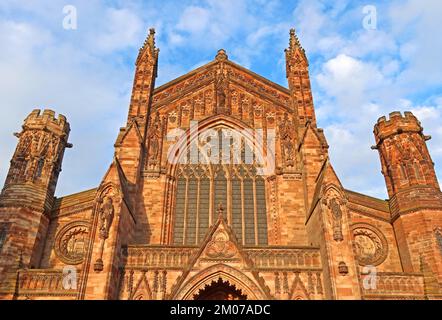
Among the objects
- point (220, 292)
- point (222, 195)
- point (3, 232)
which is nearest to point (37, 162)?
point (3, 232)

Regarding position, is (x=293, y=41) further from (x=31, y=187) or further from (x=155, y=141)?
(x=31, y=187)

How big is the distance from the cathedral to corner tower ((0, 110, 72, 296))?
63 mm

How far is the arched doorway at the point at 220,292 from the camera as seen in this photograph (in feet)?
48.7

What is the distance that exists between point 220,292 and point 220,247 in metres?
1.85

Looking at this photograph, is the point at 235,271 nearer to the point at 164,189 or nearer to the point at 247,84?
the point at 164,189

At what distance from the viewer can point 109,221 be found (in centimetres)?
1521

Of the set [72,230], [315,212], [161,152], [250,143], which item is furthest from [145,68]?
[315,212]

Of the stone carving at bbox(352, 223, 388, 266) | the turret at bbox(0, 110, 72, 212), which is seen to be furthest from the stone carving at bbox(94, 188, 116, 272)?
the stone carving at bbox(352, 223, 388, 266)

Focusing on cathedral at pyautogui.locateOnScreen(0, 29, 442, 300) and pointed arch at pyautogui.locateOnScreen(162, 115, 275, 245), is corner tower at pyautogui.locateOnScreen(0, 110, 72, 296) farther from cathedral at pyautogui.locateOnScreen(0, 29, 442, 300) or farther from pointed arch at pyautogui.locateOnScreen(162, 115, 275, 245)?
pointed arch at pyautogui.locateOnScreen(162, 115, 275, 245)

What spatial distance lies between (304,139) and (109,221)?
10115mm

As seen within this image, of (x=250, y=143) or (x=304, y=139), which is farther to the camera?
(x=250, y=143)

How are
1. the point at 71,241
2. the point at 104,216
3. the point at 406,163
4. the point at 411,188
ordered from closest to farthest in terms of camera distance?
the point at 104,216, the point at 71,241, the point at 411,188, the point at 406,163

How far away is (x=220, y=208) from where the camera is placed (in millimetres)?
15898
